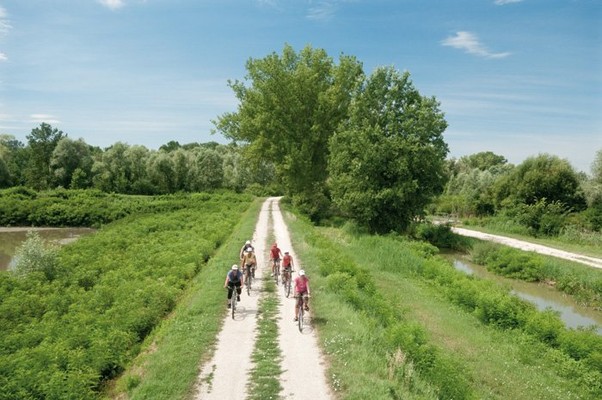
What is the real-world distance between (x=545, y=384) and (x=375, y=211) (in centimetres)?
2685

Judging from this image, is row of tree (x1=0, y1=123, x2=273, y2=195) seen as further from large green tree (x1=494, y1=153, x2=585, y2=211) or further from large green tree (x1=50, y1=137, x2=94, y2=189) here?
large green tree (x1=494, y1=153, x2=585, y2=211)

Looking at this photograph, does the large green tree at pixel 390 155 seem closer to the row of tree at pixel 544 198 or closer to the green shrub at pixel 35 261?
the row of tree at pixel 544 198

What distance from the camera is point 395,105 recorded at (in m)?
40.9

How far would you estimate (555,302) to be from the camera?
25.5 meters

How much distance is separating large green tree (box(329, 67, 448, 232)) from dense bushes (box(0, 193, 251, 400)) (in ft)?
43.3

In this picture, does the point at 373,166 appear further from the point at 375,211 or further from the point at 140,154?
the point at 140,154

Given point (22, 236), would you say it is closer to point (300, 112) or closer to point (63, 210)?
point (63, 210)

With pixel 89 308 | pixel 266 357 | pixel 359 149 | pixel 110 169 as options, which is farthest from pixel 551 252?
pixel 110 169

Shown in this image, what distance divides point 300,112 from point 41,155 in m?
62.5

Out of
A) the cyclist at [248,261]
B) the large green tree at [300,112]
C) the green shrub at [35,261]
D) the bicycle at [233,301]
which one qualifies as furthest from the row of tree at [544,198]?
the green shrub at [35,261]

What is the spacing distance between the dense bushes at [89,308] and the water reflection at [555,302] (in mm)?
18828

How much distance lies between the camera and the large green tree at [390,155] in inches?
1526

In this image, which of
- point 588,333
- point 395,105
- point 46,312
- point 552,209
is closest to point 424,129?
point 395,105

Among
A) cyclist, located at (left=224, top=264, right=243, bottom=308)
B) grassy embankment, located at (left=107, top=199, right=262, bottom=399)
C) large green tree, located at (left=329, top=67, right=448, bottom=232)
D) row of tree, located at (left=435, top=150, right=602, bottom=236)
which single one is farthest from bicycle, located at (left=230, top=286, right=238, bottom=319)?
row of tree, located at (left=435, top=150, right=602, bottom=236)
